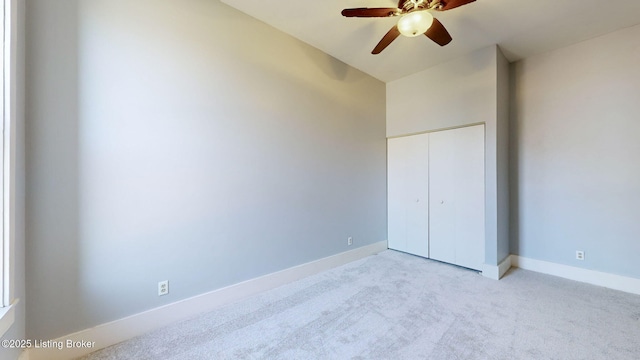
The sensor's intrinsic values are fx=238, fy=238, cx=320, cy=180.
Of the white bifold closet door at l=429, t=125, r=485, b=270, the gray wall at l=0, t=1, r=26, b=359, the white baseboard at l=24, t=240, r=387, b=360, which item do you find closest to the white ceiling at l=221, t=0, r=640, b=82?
the white bifold closet door at l=429, t=125, r=485, b=270

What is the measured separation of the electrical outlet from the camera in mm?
1944

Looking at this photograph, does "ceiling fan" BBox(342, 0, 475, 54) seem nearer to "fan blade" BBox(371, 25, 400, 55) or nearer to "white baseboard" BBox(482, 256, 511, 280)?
"fan blade" BBox(371, 25, 400, 55)

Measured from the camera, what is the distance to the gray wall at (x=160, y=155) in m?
1.56

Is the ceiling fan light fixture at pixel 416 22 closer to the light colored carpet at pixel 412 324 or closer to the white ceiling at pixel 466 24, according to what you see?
the white ceiling at pixel 466 24

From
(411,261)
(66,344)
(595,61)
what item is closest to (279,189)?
(66,344)

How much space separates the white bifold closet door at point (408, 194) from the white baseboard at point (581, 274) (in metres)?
1.20

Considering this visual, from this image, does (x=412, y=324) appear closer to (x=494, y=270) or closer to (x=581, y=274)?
(x=494, y=270)

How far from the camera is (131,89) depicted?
1816mm

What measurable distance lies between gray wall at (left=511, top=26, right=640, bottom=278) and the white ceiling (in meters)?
0.31

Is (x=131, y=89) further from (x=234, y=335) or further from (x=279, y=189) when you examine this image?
(x=234, y=335)

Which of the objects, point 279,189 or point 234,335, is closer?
point 234,335

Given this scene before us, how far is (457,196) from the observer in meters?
3.23

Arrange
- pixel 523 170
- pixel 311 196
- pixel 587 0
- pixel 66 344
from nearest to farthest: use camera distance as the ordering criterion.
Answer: pixel 66 344
pixel 587 0
pixel 311 196
pixel 523 170

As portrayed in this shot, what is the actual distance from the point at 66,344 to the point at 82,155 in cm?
128
